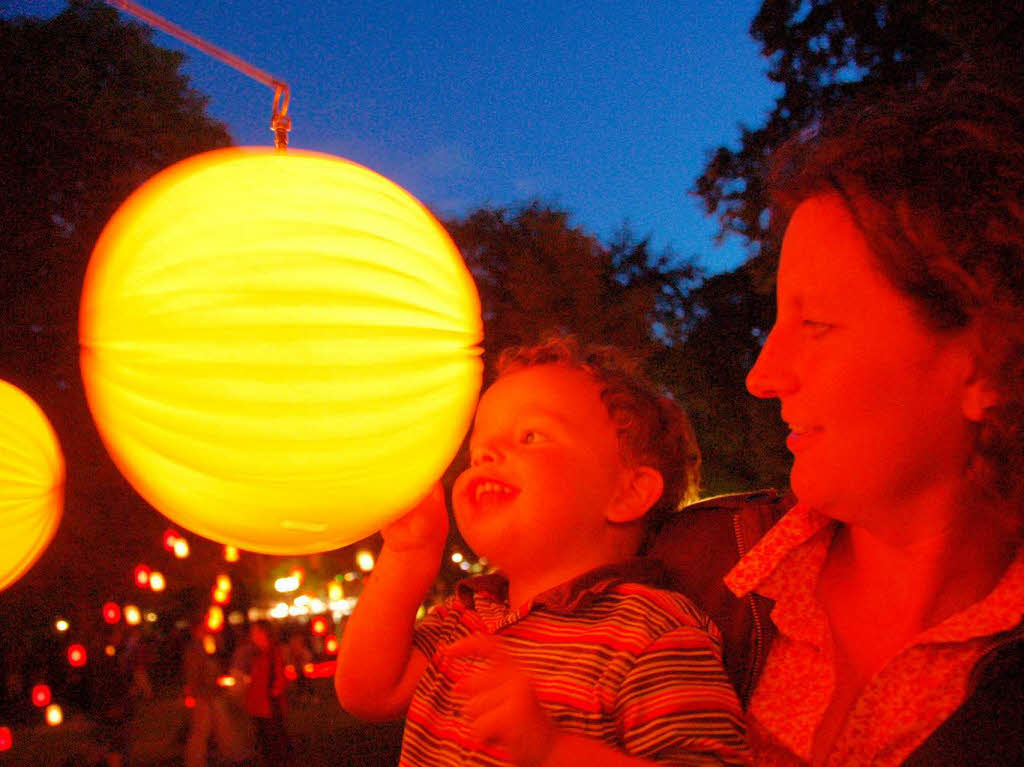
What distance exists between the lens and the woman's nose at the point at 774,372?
4.81ft

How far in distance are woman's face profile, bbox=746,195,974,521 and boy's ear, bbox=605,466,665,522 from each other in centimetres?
64

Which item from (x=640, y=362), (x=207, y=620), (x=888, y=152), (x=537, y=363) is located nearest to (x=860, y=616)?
(x=888, y=152)

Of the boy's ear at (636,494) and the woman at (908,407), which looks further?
the boy's ear at (636,494)

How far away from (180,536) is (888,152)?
6.99 metres

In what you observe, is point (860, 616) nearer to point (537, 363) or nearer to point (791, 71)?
point (537, 363)

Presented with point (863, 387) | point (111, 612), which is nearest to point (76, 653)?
point (111, 612)

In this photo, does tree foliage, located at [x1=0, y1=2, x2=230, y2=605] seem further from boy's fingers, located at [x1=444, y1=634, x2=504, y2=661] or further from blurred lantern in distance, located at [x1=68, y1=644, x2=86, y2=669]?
boy's fingers, located at [x1=444, y1=634, x2=504, y2=661]

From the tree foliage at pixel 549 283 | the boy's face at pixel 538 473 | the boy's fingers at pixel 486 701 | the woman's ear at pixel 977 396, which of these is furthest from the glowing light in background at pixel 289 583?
the woman's ear at pixel 977 396

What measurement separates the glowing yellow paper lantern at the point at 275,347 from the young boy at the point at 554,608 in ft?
1.24

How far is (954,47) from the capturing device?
16.1 ft

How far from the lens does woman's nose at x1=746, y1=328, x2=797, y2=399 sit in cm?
147

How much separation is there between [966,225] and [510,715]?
1.04m

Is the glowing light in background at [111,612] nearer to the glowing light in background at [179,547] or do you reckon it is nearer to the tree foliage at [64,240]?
the tree foliage at [64,240]

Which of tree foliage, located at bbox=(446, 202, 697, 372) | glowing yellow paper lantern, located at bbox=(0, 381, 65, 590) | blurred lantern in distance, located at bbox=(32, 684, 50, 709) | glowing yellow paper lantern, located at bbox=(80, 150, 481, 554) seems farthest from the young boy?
blurred lantern in distance, located at bbox=(32, 684, 50, 709)
